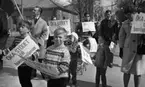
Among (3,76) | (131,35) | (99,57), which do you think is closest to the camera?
(131,35)

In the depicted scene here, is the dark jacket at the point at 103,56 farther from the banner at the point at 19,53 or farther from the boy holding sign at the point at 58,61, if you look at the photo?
the banner at the point at 19,53

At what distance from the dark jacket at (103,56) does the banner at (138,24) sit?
903 mm

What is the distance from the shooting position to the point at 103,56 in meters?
5.40

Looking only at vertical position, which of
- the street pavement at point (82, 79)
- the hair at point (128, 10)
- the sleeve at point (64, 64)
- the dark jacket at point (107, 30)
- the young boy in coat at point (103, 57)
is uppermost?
the hair at point (128, 10)

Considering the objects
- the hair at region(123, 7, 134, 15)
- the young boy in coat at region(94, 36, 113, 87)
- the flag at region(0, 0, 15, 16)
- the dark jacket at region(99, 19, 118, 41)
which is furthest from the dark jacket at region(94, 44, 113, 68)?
the flag at region(0, 0, 15, 16)

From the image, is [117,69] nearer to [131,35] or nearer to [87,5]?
[131,35]

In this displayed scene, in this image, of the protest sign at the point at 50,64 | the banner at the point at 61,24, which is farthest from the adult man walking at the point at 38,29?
the protest sign at the point at 50,64

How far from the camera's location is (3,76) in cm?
666

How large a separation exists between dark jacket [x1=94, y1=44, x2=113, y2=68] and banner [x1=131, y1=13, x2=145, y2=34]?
903 millimetres

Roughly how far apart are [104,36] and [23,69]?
2.01m

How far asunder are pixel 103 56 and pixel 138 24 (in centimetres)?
115

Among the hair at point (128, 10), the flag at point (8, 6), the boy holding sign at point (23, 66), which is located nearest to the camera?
the flag at point (8, 6)

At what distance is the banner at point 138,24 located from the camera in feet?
15.0

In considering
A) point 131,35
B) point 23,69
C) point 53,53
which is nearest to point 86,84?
point 131,35
